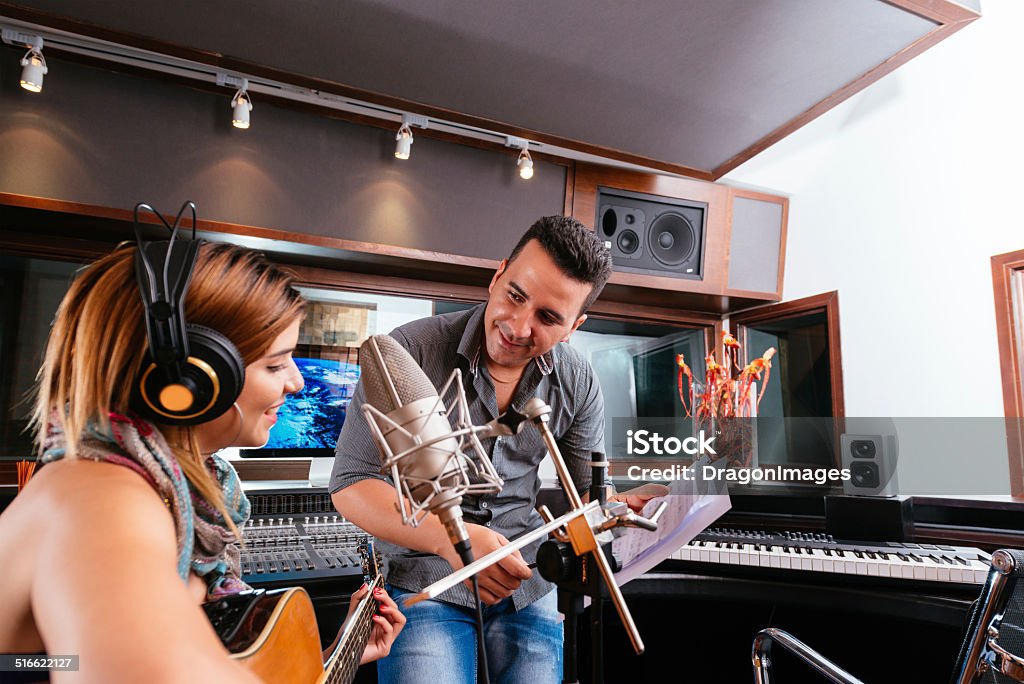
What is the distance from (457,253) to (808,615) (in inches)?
83.9

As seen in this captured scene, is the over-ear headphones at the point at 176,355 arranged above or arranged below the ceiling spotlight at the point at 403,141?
below

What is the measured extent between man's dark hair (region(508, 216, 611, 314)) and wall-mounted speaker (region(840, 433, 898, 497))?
1.74m

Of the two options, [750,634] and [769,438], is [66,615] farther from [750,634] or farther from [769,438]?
[769,438]

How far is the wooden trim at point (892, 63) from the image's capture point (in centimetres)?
190

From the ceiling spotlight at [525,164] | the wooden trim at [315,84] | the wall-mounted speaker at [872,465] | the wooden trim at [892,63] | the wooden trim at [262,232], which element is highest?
the wooden trim at [892,63]

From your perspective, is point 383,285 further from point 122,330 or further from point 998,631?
point 998,631

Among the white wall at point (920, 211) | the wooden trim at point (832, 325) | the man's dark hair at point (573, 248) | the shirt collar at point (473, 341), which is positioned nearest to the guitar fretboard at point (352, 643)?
the shirt collar at point (473, 341)

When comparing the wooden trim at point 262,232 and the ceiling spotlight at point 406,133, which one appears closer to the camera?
the wooden trim at point 262,232

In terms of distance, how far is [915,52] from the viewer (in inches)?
83.4

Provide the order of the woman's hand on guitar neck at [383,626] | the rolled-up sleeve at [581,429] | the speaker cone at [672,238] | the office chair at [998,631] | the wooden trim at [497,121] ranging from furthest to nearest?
the speaker cone at [672,238]
the wooden trim at [497,121]
the rolled-up sleeve at [581,429]
the office chair at [998,631]
the woman's hand on guitar neck at [383,626]

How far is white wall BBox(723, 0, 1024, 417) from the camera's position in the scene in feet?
8.43

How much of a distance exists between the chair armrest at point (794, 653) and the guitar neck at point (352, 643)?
1071 millimetres

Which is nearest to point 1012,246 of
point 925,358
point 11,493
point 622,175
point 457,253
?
point 925,358

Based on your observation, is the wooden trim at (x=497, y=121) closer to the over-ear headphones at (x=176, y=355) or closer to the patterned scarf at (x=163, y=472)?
the over-ear headphones at (x=176, y=355)
